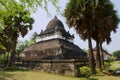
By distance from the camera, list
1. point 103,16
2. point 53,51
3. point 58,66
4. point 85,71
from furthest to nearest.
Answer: point 53,51, point 103,16, point 58,66, point 85,71

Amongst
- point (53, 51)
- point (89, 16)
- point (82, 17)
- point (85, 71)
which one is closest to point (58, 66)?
point (85, 71)

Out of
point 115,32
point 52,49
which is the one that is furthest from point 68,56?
point 115,32

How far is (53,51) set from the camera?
33.6m

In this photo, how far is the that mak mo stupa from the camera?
21.8 metres

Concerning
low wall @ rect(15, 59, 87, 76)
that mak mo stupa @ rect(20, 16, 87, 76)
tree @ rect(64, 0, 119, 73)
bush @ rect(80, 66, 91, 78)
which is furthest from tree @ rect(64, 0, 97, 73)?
that mak mo stupa @ rect(20, 16, 87, 76)

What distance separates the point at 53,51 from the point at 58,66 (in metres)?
13.2

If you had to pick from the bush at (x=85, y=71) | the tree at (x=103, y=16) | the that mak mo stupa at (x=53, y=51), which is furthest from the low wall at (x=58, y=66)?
the tree at (x=103, y=16)

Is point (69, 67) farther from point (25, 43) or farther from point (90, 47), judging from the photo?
point (25, 43)

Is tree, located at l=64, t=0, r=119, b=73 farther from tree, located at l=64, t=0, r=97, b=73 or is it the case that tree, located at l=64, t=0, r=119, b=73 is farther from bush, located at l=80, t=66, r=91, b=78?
bush, located at l=80, t=66, r=91, b=78

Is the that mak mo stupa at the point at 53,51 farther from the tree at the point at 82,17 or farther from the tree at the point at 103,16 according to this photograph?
the tree at the point at 103,16

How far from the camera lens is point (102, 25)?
20.5 metres

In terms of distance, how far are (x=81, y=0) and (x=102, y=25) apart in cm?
337

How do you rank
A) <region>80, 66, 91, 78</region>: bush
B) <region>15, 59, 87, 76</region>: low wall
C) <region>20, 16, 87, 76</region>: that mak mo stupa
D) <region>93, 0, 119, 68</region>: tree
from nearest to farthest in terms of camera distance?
<region>80, 66, 91, 78</region>: bush < <region>15, 59, 87, 76</region>: low wall < <region>93, 0, 119, 68</region>: tree < <region>20, 16, 87, 76</region>: that mak mo stupa

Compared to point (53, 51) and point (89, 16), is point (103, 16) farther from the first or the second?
point (53, 51)
